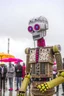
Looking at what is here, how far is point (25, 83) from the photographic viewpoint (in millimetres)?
6523

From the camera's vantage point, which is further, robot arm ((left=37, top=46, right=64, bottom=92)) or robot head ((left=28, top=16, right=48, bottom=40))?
robot head ((left=28, top=16, right=48, bottom=40))

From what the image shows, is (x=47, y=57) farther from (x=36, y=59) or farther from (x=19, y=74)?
(x=19, y=74)

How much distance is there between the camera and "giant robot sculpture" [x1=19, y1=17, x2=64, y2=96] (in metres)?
6.53

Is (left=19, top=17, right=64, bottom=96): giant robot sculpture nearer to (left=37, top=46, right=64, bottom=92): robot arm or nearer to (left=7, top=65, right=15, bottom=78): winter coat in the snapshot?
(left=37, top=46, right=64, bottom=92): robot arm

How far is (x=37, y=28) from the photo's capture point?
6828 mm

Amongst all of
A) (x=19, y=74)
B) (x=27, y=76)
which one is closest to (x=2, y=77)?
(x=19, y=74)

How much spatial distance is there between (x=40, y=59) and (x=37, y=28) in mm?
768

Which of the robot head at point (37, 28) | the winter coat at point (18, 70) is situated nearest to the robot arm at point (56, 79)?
the robot head at point (37, 28)

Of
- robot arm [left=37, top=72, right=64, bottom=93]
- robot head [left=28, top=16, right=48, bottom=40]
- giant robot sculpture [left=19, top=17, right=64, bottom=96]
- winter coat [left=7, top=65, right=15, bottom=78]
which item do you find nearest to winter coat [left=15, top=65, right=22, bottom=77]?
winter coat [left=7, top=65, right=15, bottom=78]

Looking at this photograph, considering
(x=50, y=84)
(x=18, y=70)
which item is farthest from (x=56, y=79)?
(x=18, y=70)

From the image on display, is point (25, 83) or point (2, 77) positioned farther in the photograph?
point (2, 77)

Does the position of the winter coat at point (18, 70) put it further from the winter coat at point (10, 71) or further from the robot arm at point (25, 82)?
the robot arm at point (25, 82)

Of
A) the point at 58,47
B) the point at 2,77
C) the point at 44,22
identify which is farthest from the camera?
the point at 2,77

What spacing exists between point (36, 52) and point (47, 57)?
0.31 meters
